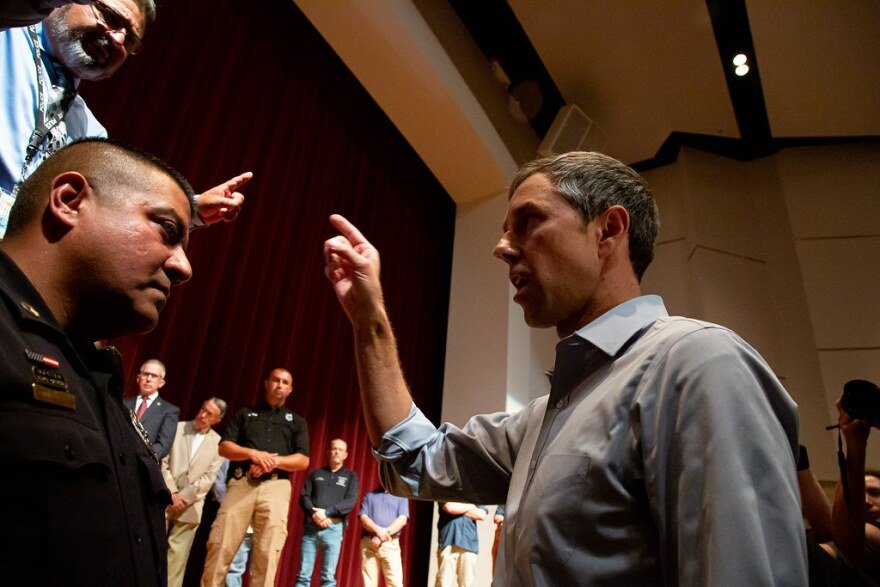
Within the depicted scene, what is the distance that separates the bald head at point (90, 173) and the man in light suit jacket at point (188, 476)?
3301 mm

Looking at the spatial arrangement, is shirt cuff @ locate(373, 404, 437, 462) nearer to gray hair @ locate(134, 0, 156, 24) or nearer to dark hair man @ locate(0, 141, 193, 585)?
dark hair man @ locate(0, 141, 193, 585)

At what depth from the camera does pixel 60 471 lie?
27.0 inches

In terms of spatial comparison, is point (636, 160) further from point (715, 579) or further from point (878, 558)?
point (715, 579)

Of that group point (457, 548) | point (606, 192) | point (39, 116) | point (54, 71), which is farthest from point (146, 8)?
point (457, 548)

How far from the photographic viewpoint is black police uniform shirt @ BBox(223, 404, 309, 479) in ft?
13.7

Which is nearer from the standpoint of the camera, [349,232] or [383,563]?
[349,232]

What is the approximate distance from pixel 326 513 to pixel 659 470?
14.6ft

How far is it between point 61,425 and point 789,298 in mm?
7029

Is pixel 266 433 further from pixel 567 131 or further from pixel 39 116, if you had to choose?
pixel 567 131

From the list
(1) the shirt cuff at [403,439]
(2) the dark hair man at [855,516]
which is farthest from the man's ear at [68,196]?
(2) the dark hair man at [855,516]

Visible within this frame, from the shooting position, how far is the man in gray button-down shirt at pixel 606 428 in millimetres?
653

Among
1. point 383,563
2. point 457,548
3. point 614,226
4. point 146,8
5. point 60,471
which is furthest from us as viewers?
point 457,548

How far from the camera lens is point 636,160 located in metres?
7.30

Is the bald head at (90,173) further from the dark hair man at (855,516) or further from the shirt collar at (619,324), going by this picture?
the dark hair man at (855,516)
